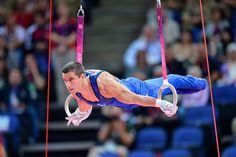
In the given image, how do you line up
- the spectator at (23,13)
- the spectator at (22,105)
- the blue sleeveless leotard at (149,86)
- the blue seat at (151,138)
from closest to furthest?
1. the blue sleeveless leotard at (149,86)
2. the blue seat at (151,138)
3. the spectator at (22,105)
4. the spectator at (23,13)

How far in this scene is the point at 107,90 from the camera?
7750 millimetres

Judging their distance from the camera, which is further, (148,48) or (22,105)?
(148,48)

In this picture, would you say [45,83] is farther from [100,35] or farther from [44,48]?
[100,35]

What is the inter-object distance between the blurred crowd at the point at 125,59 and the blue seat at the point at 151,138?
121mm

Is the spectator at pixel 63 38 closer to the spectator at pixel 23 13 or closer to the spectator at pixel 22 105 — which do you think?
the spectator at pixel 22 105

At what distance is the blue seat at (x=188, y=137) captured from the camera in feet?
35.9

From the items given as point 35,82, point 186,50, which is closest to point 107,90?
point 186,50

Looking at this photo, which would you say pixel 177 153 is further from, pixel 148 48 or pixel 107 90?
pixel 107 90

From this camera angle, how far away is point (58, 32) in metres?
12.7

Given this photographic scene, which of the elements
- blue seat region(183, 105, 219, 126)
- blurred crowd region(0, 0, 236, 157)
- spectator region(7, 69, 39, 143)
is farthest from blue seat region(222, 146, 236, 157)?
spectator region(7, 69, 39, 143)

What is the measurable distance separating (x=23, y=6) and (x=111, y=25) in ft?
5.33

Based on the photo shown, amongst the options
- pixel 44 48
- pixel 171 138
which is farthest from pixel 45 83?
pixel 171 138

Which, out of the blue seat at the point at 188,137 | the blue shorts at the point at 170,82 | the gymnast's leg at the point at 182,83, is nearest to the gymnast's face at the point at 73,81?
the blue shorts at the point at 170,82

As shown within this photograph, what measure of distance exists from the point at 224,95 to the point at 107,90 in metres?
4.02
